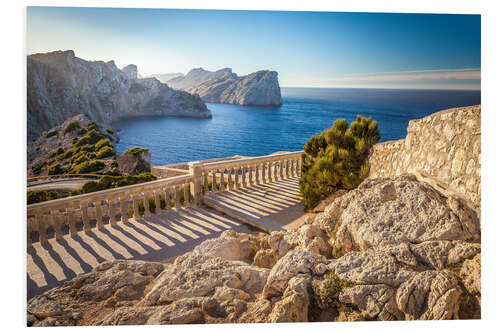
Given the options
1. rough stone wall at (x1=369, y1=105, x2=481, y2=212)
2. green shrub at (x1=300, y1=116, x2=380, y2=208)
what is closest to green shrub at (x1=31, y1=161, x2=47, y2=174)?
green shrub at (x1=300, y1=116, x2=380, y2=208)

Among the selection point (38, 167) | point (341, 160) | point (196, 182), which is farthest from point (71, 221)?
point (341, 160)

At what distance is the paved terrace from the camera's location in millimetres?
3098

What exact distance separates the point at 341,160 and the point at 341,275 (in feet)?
6.65

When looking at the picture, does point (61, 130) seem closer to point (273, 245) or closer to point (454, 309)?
point (273, 245)

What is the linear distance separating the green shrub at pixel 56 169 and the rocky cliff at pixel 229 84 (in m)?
2.69

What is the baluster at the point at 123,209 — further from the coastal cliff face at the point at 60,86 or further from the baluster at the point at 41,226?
the coastal cliff face at the point at 60,86

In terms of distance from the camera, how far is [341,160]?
4.02 metres

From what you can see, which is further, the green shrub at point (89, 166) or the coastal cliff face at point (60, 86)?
the green shrub at point (89, 166)

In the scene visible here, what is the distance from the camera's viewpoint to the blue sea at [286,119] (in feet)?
12.6

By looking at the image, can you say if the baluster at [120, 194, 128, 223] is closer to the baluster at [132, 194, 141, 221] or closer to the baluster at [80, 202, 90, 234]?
the baluster at [132, 194, 141, 221]

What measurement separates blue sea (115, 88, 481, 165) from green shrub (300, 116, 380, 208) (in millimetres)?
211

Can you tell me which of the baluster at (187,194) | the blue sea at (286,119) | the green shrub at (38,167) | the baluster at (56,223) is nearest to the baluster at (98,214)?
the baluster at (56,223)

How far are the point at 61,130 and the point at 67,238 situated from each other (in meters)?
3.51

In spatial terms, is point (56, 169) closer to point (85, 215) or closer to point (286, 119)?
point (85, 215)
